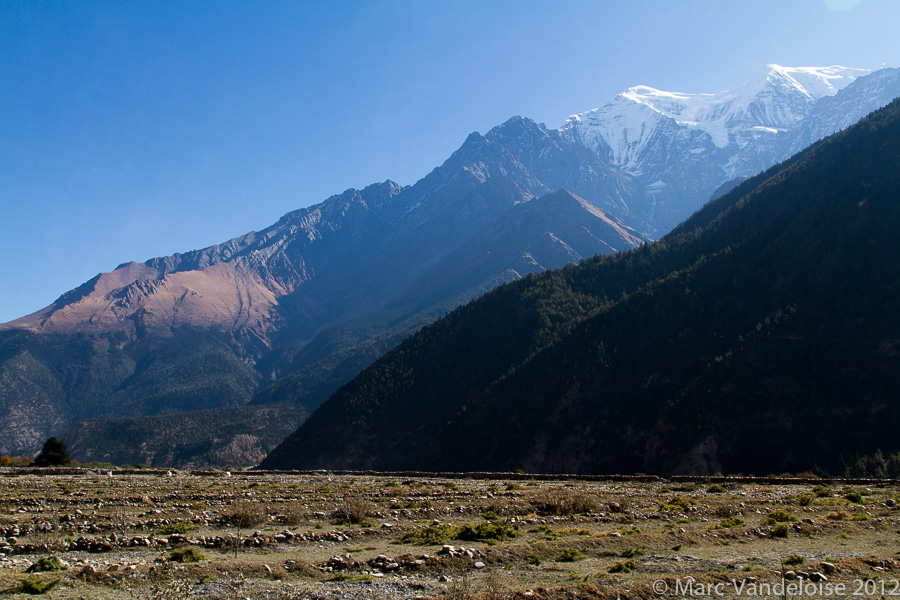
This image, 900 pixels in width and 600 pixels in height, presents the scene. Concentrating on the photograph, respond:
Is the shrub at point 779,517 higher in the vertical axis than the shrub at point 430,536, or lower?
lower

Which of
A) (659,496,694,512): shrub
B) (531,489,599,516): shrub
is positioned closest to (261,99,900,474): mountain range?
(659,496,694,512): shrub

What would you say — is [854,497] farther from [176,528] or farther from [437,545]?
[176,528]

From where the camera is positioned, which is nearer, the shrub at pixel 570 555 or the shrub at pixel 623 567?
the shrub at pixel 623 567

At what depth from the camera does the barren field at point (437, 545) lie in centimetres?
1390

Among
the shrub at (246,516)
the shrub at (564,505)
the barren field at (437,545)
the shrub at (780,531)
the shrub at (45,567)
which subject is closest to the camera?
the barren field at (437,545)

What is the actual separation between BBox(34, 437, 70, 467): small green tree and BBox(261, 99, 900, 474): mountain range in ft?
203

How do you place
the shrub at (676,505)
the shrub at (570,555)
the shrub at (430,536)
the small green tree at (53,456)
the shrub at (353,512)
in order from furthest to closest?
1. the small green tree at (53,456)
2. the shrub at (676,505)
3. the shrub at (353,512)
4. the shrub at (430,536)
5. the shrub at (570,555)

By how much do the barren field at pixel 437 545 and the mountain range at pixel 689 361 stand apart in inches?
2511

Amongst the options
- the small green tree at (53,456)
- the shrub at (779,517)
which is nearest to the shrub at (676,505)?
the shrub at (779,517)

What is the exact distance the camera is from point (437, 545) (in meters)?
19.2

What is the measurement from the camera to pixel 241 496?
30.2 m

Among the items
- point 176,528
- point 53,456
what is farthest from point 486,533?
point 53,456

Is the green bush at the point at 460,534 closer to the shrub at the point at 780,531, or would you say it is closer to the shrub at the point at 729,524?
the shrub at the point at 729,524

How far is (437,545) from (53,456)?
74.3m
